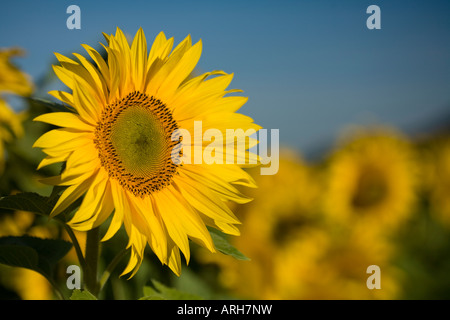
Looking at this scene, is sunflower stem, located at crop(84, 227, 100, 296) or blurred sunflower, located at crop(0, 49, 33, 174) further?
blurred sunflower, located at crop(0, 49, 33, 174)

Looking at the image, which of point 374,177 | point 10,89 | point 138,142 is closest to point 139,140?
point 138,142

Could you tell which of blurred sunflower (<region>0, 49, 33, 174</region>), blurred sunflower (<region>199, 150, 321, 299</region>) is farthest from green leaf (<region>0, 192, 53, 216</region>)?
blurred sunflower (<region>199, 150, 321, 299</region>)

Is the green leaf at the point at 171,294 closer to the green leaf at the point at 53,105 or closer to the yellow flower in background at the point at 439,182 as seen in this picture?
the green leaf at the point at 53,105

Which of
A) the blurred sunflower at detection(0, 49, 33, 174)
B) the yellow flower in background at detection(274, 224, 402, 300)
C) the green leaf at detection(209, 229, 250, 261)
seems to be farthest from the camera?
the yellow flower in background at detection(274, 224, 402, 300)

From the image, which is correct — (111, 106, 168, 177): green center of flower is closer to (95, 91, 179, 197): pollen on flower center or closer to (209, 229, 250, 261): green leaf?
(95, 91, 179, 197): pollen on flower center
